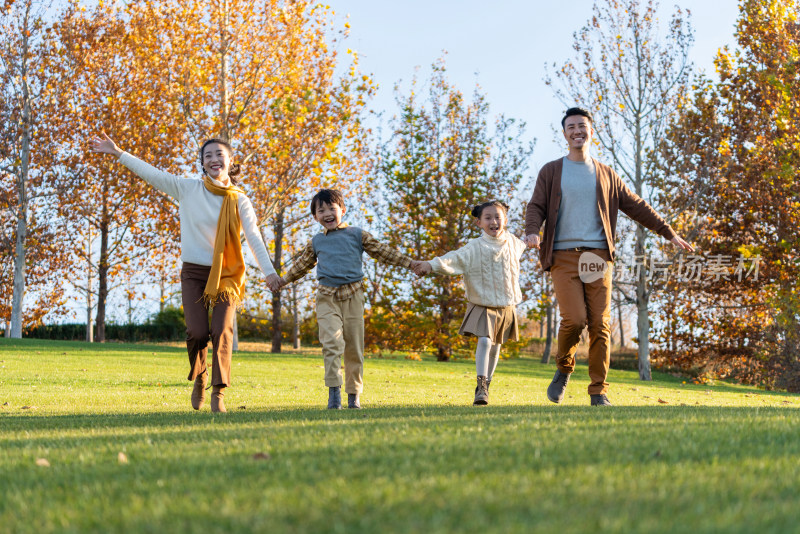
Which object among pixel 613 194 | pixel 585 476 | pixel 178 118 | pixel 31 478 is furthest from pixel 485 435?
pixel 178 118

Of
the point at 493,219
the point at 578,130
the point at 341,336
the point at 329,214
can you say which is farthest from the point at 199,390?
the point at 578,130

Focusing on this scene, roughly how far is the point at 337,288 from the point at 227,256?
3.47 ft

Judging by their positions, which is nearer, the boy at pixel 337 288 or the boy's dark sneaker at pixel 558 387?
the boy at pixel 337 288

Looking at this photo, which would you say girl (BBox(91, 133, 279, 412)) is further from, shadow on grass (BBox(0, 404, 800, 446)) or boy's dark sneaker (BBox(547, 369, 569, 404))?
boy's dark sneaker (BBox(547, 369, 569, 404))

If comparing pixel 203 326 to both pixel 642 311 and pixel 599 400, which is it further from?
pixel 642 311

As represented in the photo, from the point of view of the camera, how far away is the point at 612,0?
22.7 m

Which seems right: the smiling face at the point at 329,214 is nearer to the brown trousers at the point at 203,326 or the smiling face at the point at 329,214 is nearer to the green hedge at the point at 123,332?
the brown trousers at the point at 203,326

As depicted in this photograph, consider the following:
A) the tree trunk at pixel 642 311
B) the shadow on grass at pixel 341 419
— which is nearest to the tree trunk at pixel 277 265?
the tree trunk at pixel 642 311

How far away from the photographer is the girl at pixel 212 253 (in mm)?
6488

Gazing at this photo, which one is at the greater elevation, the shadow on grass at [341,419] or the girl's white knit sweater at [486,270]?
the girl's white knit sweater at [486,270]

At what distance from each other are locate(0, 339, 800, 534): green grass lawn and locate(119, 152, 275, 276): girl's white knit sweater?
1829 millimetres

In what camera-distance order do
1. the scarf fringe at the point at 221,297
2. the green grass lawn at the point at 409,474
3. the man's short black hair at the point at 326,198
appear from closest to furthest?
the green grass lawn at the point at 409,474 → the scarf fringe at the point at 221,297 → the man's short black hair at the point at 326,198

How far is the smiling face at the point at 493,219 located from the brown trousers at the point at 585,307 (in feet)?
2.63

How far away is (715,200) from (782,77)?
4222mm
